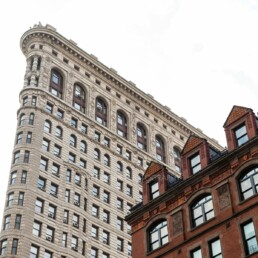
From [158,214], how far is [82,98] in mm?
63725

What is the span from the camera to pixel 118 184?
9669 cm

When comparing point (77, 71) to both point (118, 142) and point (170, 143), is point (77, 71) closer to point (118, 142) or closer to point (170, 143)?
point (118, 142)

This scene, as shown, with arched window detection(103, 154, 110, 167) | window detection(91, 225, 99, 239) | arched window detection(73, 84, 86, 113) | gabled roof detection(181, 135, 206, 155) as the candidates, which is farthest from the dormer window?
arched window detection(73, 84, 86, 113)

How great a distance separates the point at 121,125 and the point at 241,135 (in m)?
69.0

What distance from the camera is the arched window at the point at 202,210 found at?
38.4 m

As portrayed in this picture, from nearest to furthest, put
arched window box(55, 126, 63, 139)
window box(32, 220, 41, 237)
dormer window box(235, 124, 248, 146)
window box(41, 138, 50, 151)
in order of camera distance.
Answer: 1. dormer window box(235, 124, 248, 146)
2. window box(32, 220, 41, 237)
3. window box(41, 138, 50, 151)
4. arched window box(55, 126, 63, 139)

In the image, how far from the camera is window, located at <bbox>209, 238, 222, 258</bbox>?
118 ft

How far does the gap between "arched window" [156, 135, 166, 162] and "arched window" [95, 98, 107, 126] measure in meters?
13.7

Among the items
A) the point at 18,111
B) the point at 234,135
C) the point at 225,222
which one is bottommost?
the point at 225,222

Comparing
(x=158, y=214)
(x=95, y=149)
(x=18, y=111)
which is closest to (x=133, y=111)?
(x=95, y=149)

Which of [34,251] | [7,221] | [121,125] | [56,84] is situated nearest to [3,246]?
[7,221]

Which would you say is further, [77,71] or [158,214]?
[77,71]

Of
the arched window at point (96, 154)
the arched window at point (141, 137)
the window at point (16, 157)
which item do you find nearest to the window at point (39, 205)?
the window at point (16, 157)

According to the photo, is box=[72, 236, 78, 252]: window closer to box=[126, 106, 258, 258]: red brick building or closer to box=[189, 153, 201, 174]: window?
box=[126, 106, 258, 258]: red brick building
